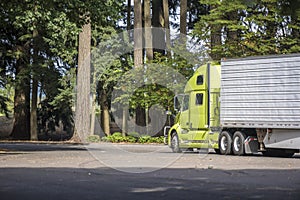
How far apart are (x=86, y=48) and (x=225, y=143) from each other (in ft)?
47.9

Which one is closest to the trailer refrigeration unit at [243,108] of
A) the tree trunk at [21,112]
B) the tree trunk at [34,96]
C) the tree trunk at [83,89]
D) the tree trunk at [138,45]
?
the tree trunk at [83,89]

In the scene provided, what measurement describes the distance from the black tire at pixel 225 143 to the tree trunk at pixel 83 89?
1334 cm

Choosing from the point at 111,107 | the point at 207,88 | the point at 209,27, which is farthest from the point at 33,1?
the point at 111,107

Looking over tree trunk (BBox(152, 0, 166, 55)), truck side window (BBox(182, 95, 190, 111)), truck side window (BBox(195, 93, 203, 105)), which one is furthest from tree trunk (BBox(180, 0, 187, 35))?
truck side window (BBox(195, 93, 203, 105))

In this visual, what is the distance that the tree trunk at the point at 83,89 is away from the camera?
1597 inches

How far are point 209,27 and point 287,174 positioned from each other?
26.7 meters

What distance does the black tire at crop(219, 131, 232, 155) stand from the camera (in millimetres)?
28141

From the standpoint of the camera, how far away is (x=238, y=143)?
91.9ft

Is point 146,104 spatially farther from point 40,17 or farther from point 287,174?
point 287,174

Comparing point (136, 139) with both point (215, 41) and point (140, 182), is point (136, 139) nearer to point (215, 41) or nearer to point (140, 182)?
point (215, 41)

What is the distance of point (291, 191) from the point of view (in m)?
12.2

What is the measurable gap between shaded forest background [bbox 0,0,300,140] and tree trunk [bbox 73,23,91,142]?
6 cm

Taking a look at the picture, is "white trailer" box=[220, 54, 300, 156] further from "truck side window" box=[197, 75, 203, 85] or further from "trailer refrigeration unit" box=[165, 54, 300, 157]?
"truck side window" box=[197, 75, 203, 85]

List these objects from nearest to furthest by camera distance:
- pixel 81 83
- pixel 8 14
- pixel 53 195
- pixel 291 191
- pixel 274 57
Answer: pixel 53 195 → pixel 291 191 → pixel 274 57 → pixel 8 14 → pixel 81 83
